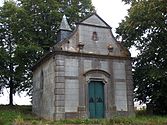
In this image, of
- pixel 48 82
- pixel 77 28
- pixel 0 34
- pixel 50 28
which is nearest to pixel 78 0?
pixel 50 28

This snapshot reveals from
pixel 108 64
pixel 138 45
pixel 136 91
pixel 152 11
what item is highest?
pixel 152 11

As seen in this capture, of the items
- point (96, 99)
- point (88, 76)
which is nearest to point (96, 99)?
point (96, 99)

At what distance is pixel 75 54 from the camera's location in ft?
70.5

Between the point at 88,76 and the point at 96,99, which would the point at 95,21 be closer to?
the point at 88,76

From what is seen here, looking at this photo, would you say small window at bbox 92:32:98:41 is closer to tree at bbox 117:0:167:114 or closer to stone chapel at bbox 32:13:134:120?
stone chapel at bbox 32:13:134:120

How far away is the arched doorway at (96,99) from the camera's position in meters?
21.3

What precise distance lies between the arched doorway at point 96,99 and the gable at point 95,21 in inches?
189

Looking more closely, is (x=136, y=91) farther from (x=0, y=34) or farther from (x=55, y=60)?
(x=0, y=34)

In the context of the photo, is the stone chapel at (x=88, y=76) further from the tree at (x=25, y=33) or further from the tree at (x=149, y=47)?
the tree at (x=25, y=33)

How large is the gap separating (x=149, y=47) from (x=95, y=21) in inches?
224

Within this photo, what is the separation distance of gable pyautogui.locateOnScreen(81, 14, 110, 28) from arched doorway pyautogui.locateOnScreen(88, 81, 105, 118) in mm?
4813

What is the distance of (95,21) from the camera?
909 inches

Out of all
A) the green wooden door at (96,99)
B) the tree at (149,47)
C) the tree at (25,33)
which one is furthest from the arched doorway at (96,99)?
the tree at (25,33)

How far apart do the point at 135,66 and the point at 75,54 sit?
7724 millimetres
